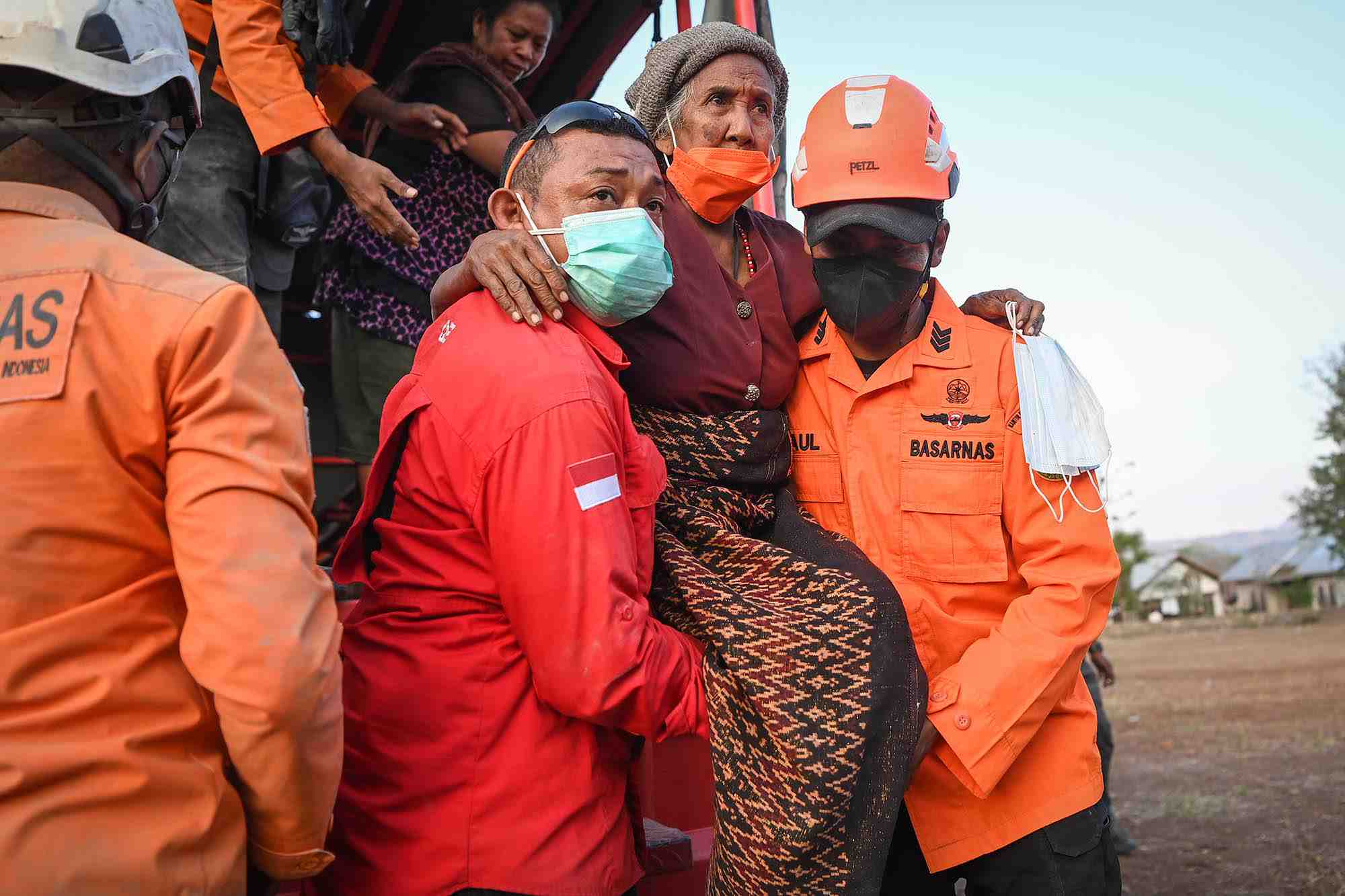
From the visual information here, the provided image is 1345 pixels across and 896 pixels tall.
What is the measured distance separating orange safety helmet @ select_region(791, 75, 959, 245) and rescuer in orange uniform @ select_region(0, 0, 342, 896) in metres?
1.50

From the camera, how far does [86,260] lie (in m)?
1.56

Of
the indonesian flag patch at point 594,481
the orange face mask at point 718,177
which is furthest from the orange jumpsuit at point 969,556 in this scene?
the indonesian flag patch at point 594,481

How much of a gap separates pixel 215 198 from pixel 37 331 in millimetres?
2301

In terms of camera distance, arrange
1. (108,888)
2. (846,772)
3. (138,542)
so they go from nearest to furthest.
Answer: (108,888)
(138,542)
(846,772)

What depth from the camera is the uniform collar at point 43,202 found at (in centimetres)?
162

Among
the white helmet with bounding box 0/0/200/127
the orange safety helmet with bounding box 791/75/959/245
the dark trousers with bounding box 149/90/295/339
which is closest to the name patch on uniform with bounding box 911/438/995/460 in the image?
the orange safety helmet with bounding box 791/75/959/245

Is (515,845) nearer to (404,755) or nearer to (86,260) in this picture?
(404,755)

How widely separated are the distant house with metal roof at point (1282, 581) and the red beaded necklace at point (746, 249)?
174ft

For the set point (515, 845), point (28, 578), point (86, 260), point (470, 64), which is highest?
point (470, 64)

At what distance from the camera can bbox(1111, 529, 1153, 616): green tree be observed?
62719mm

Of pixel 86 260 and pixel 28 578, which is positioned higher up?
pixel 86 260

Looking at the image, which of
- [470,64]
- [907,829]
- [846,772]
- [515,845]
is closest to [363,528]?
[515,845]

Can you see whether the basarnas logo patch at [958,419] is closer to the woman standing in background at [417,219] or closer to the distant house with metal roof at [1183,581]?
the woman standing in background at [417,219]

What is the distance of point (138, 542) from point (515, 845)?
811mm
